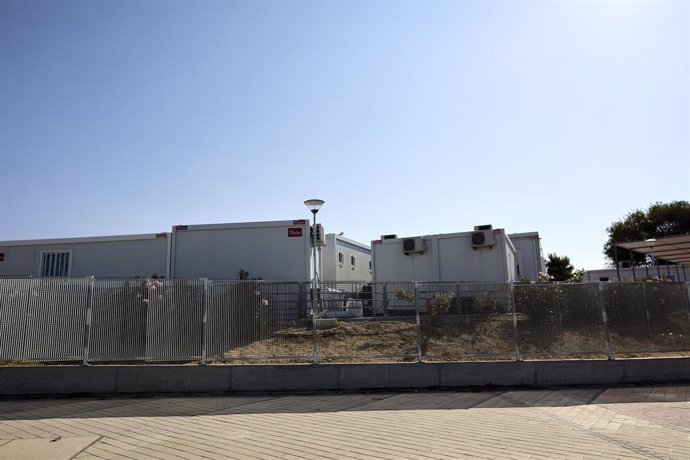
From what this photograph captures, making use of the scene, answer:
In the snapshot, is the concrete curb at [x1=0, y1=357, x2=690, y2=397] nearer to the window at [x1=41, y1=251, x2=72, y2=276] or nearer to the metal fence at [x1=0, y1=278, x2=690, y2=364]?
the metal fence at [x1=0, y1=278, x2=690, y2=364]

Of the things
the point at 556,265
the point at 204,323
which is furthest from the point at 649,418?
the point at 556,265

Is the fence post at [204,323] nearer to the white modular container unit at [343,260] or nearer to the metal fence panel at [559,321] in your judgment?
the metal fence panel at [559,321]

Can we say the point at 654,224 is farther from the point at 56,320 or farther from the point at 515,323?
the point at 56,320

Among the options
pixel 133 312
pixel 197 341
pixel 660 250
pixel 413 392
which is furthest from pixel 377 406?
pixel 660 250

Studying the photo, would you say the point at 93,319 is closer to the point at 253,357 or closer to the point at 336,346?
the point at 253,357

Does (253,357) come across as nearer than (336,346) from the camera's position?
Yes

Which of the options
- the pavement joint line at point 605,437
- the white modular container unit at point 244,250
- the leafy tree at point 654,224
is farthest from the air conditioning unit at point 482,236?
the leafy tree at point 654,224

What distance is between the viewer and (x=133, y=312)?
1036cm

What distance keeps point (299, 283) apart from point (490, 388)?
4482 millimetres

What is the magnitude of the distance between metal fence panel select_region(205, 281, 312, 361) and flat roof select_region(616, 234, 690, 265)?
1467cm

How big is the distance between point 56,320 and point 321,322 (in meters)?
5.45

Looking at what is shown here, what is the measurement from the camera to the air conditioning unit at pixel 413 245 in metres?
18.7

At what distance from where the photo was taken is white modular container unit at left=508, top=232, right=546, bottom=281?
23516 millimetres

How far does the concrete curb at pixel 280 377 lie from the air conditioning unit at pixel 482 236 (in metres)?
7.30
